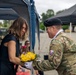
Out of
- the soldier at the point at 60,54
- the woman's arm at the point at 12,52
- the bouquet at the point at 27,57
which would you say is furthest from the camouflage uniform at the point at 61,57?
the woman's arm at the point at 12,52

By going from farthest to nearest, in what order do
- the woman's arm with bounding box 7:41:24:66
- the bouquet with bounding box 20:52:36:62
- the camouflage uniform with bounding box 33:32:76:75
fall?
the woman's arm with bounding box 7:41:24:66 → the bouquet with bounding box 20:52:36:62 → the camouflage uniform with bounding box 33:32:76:75

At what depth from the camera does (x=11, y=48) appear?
4160mm

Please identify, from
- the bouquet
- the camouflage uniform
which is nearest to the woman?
the bouquet

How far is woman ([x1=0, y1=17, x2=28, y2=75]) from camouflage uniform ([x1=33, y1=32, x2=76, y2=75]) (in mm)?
452

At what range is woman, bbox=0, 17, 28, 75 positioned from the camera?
4.20 meters

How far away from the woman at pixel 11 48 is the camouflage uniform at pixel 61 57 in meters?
0.45

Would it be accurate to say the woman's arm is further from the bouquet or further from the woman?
the bouquet

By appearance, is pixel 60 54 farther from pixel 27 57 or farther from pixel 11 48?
pixel 11 48

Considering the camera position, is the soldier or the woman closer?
the soldier

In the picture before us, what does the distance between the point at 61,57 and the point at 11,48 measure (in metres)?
0.82

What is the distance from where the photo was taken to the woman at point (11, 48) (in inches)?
165

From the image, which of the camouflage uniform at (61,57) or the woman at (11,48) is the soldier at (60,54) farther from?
the woman at (11,48)

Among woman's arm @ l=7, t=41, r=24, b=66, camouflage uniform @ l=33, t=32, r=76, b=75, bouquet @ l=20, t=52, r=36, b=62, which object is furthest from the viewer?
woman's arm @ l=7, t=41, r=24, b=66

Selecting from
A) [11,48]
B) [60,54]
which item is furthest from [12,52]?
[60,54]
